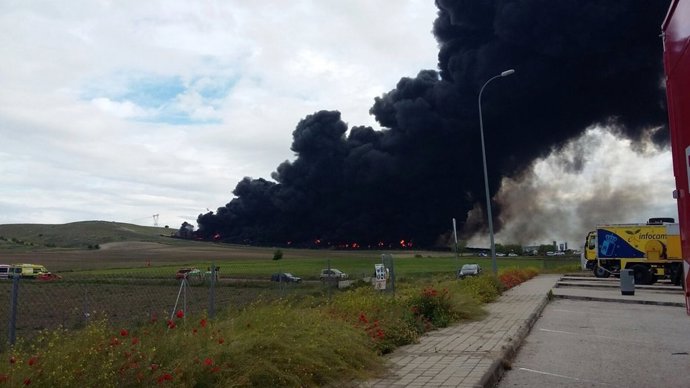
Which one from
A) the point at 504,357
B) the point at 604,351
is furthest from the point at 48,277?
the point at 604,351

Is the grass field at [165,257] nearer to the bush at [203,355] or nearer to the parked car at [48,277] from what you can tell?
the parked car at [48,277]

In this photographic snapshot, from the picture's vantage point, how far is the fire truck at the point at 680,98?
4.82 metres

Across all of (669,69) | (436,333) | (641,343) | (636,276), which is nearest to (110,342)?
(669,69)

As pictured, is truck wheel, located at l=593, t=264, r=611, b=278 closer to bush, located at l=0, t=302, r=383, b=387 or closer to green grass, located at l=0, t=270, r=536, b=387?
green grass, located at l=0, t=270, r=536, b=387

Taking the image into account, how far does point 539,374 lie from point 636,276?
81.1 feet

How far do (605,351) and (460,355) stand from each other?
271cm

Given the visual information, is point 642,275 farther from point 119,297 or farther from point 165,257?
point 165,257

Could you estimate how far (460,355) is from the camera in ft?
24.3

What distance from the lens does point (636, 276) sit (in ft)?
94.0

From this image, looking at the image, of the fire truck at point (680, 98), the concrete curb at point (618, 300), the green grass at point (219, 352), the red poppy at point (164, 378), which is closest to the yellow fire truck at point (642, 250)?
the concrete curb at point (618, 300)

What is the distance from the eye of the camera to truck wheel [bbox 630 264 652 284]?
2827 cm

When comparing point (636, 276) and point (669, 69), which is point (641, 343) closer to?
point (669, 69)

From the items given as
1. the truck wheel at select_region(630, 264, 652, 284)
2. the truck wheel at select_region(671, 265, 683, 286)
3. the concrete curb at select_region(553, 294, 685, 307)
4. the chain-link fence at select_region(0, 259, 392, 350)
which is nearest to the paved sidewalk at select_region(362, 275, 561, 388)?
the chain-link fence at select_region(0, 259, 392, 350)

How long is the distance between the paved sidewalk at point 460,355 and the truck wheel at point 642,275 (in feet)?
63.0
